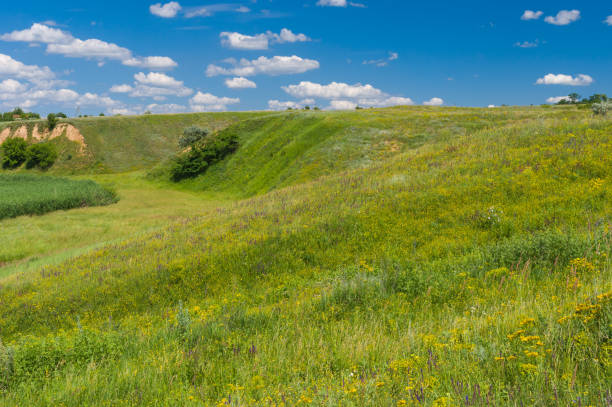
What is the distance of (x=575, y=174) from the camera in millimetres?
11797

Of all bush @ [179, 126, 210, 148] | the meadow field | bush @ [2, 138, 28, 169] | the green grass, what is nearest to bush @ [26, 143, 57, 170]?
bush @ [2, 138, 28, 169]

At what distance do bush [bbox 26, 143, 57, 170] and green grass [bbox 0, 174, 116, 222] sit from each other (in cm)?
3729

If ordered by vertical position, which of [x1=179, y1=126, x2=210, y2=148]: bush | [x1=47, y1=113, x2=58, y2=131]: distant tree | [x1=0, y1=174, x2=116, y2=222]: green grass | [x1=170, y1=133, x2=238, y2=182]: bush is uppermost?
[x1=47, y1=113, x2=58, y2=131]: distant tree

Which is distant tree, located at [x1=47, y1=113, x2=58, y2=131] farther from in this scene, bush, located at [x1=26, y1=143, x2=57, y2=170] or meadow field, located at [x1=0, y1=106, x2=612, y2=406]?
meadow field, located at [x1=0, y1=106, x2=612, y2=406]

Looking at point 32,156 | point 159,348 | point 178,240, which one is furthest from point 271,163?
point 32,156

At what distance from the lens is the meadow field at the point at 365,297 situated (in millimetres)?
3475

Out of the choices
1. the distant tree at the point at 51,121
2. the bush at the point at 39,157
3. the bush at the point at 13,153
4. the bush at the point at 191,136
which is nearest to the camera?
the bush at the point at 191,136

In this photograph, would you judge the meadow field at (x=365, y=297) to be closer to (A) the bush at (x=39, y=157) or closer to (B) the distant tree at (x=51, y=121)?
(A) the bush at (x=39, y=157)

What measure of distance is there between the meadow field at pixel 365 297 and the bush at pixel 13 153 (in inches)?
2946

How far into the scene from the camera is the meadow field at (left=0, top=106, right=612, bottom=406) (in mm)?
3475

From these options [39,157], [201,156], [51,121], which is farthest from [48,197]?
[51,121]

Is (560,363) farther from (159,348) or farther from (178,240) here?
(178,240)

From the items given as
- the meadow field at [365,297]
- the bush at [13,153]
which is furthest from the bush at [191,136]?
the bush at [13,153]

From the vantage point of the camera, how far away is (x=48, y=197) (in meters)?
35.7
